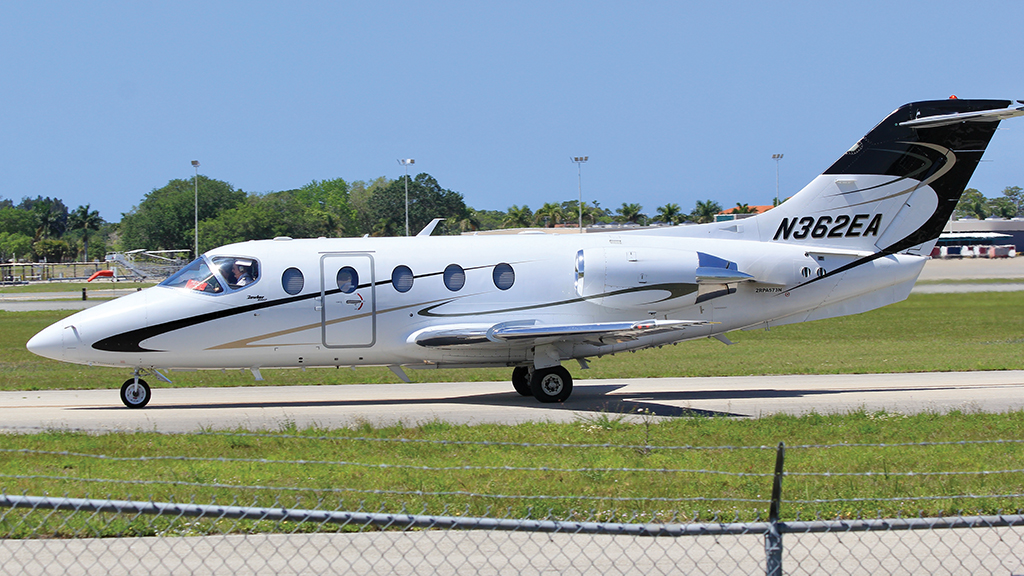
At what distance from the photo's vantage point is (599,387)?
65.3 ft

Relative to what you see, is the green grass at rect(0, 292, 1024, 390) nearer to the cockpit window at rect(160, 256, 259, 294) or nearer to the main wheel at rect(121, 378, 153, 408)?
the main wheel at rect(121, 378, 153, 408)

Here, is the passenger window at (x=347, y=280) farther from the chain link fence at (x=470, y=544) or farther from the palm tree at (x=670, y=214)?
the palm tree at (x=670, y=214)

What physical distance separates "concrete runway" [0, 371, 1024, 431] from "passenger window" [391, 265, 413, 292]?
7.24ft

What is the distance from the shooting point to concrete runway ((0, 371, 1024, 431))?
1534 cm

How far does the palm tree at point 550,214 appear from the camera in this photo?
120938mm

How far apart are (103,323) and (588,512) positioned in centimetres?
1143

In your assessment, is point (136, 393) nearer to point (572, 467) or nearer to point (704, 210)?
point (572, 467)

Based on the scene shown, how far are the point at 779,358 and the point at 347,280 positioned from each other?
13314mm

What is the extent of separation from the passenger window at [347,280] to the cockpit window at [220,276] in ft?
5.04

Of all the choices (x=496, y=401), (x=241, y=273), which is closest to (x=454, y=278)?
(x=496, y=401)

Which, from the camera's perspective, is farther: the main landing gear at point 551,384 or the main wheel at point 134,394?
the main landing gear at point 551,384

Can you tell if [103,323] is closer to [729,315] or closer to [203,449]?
[203,449]

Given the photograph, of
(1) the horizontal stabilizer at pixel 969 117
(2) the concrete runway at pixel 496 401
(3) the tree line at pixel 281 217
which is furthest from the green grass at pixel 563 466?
(3) the tree line at pixel 281 217

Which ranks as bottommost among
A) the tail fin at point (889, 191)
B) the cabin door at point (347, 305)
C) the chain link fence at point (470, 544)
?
the chain link fence at point (470, 544)
